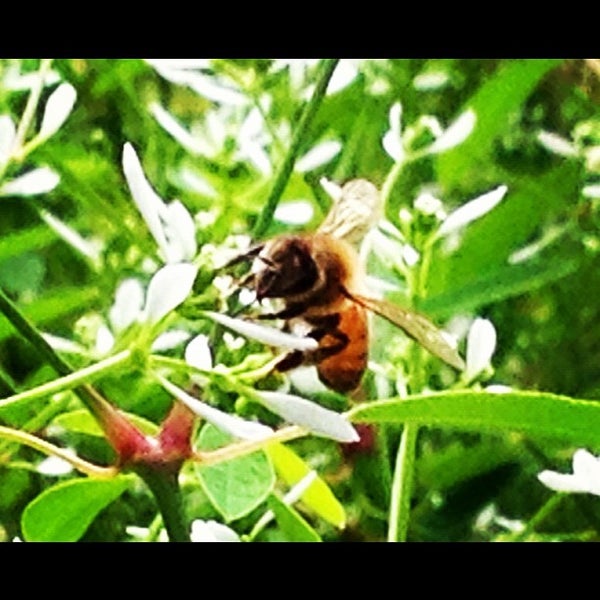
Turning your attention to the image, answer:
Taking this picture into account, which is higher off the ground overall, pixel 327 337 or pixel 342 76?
pixel 342 76

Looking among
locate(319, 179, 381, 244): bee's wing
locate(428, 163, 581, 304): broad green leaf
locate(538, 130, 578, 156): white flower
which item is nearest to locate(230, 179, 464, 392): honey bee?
locate(319, 179, 381, 244): bee's wing

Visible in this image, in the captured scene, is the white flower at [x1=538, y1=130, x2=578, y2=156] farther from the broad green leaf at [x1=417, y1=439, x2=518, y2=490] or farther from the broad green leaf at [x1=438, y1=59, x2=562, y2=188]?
the broad green leaf at [x1=417, y1=439, x2=518, y2=490]

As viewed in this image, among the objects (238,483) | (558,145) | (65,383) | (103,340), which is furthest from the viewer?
(558,145)

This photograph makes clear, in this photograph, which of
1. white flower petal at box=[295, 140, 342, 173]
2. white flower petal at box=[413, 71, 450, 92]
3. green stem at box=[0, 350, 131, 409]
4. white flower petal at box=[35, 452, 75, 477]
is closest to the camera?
green stem at box=[0, 350, 131, 409]

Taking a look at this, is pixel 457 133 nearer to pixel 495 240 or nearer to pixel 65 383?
pixel 495 240

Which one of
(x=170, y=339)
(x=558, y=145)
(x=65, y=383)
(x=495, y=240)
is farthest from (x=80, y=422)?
(x=558, y=145)

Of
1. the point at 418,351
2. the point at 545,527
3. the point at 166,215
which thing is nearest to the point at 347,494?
the point at 545,527

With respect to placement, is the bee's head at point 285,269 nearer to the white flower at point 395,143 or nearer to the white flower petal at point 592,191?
the white flower at point 395,143

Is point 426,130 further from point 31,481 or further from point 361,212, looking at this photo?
point 31,481
